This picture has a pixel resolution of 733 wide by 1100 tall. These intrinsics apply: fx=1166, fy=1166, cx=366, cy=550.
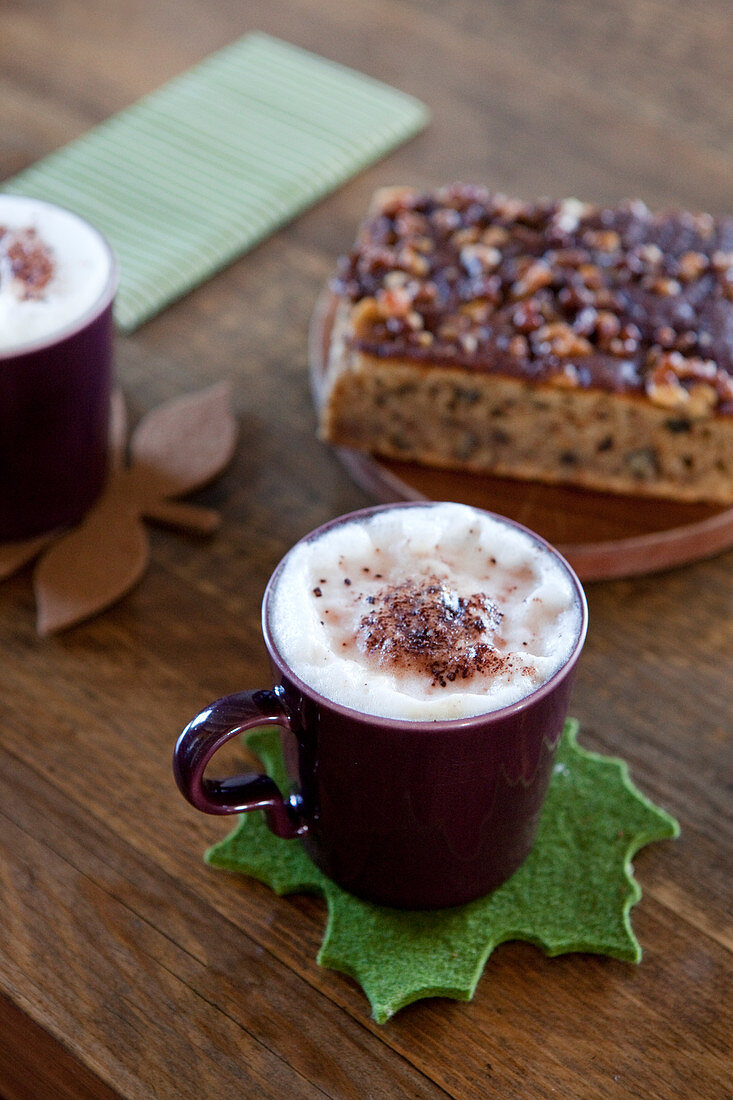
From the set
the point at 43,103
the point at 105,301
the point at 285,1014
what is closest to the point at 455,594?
the point at 285,1014

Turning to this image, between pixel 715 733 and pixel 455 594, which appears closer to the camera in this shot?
pixel 455 594

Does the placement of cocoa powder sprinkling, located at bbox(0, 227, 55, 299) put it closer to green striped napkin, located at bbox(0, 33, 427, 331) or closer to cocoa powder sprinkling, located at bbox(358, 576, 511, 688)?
green striped napkin, located at bbox(0, 33, 427, 331)

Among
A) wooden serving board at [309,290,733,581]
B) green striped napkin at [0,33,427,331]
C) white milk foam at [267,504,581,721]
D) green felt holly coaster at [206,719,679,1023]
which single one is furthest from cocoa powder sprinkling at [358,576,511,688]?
green striped napkin at [0,33,427,331]

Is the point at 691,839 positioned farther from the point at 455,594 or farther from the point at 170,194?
the point at 170,194

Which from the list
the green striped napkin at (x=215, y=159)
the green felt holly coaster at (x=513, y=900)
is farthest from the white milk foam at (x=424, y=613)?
the green striped napkin at (x=215, y=159)

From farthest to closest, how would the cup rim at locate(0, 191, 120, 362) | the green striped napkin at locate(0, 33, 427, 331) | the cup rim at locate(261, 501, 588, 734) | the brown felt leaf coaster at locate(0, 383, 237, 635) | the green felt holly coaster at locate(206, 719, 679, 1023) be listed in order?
the green striped napkin at locate(0, 33, 427, 331), the brown felt leaf coaster at locate(0, 383, 237, 635), the cup rim at locate(0, 191, 120, 362), the green felt holly coaster at locate(206, 719, 679, 1023), the cup rim at locate(261, 501, 588, 734)

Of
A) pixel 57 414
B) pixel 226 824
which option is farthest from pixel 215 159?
pixel 226 824

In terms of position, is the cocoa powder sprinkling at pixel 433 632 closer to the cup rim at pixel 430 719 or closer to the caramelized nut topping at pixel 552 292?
the cup rim at pixel 430 719

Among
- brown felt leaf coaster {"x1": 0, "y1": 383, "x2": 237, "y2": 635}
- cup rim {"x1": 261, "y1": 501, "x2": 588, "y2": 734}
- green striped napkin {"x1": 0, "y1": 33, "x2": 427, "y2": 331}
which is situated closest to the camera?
cup rim {"x1": 261, "y1": 501, "x2": 588, "y2": 734}
